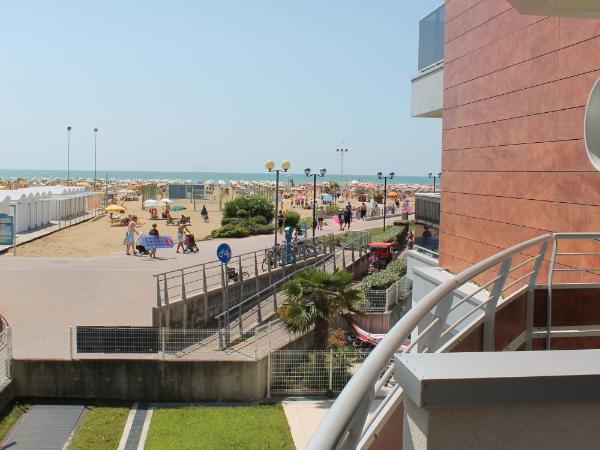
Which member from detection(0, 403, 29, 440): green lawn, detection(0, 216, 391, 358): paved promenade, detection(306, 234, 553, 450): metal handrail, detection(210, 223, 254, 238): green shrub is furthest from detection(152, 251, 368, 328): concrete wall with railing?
detection(306, 234, 553, 450): metal handrail

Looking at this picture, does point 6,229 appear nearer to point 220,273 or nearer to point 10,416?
point 220,273

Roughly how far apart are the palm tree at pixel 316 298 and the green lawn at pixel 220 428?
6.43ft

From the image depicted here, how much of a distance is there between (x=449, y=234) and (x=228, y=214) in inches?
1167

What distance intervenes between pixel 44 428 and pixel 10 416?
918 mm

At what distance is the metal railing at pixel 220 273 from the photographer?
1750 cm

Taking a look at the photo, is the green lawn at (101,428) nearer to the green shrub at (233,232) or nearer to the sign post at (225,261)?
the sign post at (225,261)

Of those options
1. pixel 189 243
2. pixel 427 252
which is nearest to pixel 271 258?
pixel 189 243

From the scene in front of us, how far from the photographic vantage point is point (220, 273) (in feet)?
67.9

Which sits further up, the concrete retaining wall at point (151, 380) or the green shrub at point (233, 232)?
the green shrub at point (233, 232)

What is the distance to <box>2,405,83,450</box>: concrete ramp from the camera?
1151 centimetres

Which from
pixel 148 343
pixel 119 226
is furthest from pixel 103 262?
pixel 119 226

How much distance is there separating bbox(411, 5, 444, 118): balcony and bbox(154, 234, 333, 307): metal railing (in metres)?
6.81

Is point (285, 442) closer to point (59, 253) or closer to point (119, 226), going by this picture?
point (59, 253)

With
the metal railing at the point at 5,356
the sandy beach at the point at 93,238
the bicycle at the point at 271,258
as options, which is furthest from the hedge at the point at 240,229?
the metal railing at the point at 5,356
